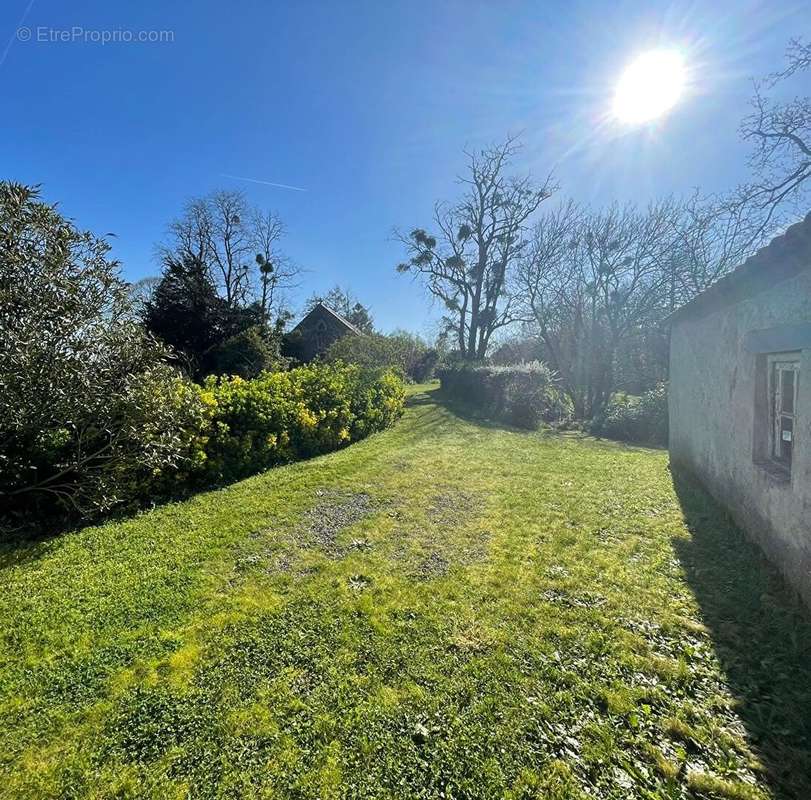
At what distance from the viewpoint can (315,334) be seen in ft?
82.5

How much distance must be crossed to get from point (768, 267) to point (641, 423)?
1184cm

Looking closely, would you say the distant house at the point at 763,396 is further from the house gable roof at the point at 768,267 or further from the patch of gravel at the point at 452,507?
the patch of gravel at the point at 452,507

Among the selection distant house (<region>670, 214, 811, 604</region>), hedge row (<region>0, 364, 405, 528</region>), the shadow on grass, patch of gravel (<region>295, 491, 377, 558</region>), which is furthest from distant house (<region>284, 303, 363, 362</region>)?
the shadow on grass

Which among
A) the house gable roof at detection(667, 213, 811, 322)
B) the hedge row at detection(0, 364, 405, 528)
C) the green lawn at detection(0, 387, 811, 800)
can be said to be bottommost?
the green lawn at detection(0, 387, 811, 800)

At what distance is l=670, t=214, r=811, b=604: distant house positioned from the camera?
3031mm

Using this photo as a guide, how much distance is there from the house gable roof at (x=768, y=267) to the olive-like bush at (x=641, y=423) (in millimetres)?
9931

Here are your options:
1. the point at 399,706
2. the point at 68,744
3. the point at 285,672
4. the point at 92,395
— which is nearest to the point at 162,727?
the point at 68,744

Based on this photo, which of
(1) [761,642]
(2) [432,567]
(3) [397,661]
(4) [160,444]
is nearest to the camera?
(3) [397,661]

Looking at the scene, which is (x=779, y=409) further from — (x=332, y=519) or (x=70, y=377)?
(x=70, y=377)

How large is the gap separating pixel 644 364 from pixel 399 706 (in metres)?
21.0

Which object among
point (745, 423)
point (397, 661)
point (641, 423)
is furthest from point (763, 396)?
point (641, 423)

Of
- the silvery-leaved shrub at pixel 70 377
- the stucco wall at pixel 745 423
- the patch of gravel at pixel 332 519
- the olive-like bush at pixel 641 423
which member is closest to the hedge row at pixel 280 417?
the silvery-leaved shrub at pixel 70 377

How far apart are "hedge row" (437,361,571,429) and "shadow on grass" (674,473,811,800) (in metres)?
9.50

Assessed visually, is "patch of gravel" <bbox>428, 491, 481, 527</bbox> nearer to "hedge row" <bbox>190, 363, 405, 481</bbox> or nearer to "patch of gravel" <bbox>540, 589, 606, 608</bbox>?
"patch of gravel" <bbox>540, 589, 606, 608</bbox>
